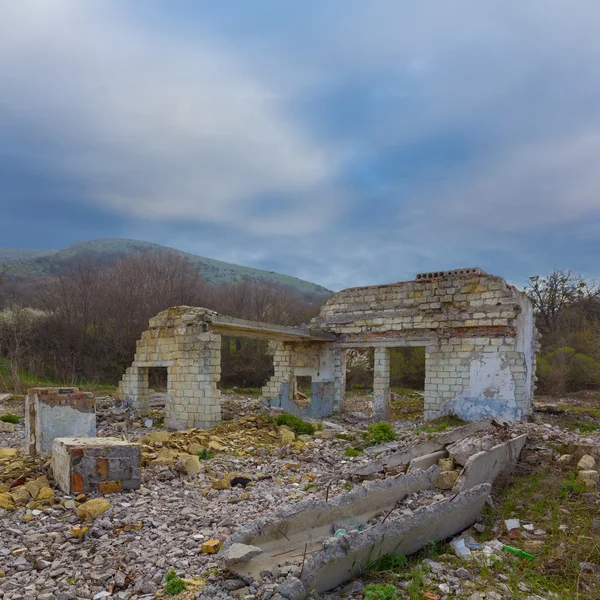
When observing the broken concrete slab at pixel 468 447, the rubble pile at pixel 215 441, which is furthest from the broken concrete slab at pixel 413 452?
the rubble pile at pixel 215 441

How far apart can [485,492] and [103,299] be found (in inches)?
1112

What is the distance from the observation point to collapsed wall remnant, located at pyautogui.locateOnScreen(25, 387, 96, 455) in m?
7.66

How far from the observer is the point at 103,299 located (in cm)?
3030

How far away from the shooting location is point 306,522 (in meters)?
5.05

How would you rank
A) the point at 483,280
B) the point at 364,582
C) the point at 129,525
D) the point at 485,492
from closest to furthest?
the point at 364,582 → the point at 129,525 → the point at 485,492 → the point at 483,280

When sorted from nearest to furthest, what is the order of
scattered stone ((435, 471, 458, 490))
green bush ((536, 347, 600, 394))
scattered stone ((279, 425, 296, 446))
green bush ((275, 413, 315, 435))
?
scattered stone ((435, 471, 458, 490)) → scattered stone ((279, 425, 296, 446)) → green bush ((275, 413, 315, 435)) → green bush ((536, 347, 600, 394))

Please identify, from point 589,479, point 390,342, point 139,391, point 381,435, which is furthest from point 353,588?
point 139,391

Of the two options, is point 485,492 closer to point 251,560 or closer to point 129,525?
point 251,560

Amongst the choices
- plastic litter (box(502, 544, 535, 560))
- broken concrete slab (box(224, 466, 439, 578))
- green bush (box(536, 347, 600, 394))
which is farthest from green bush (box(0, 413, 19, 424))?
green bush (box(536, 347, 600, 394))

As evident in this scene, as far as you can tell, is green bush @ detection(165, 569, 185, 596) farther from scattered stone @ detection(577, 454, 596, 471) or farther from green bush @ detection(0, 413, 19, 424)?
green bush @ detection(0, 413, 19, 424)

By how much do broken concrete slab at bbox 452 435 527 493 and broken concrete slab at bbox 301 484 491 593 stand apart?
0.51 metres

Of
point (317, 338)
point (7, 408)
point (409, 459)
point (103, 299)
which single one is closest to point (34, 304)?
point (103, 299)

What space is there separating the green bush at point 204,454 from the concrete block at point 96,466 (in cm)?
250

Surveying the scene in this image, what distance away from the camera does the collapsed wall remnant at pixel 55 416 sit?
25.1ft
